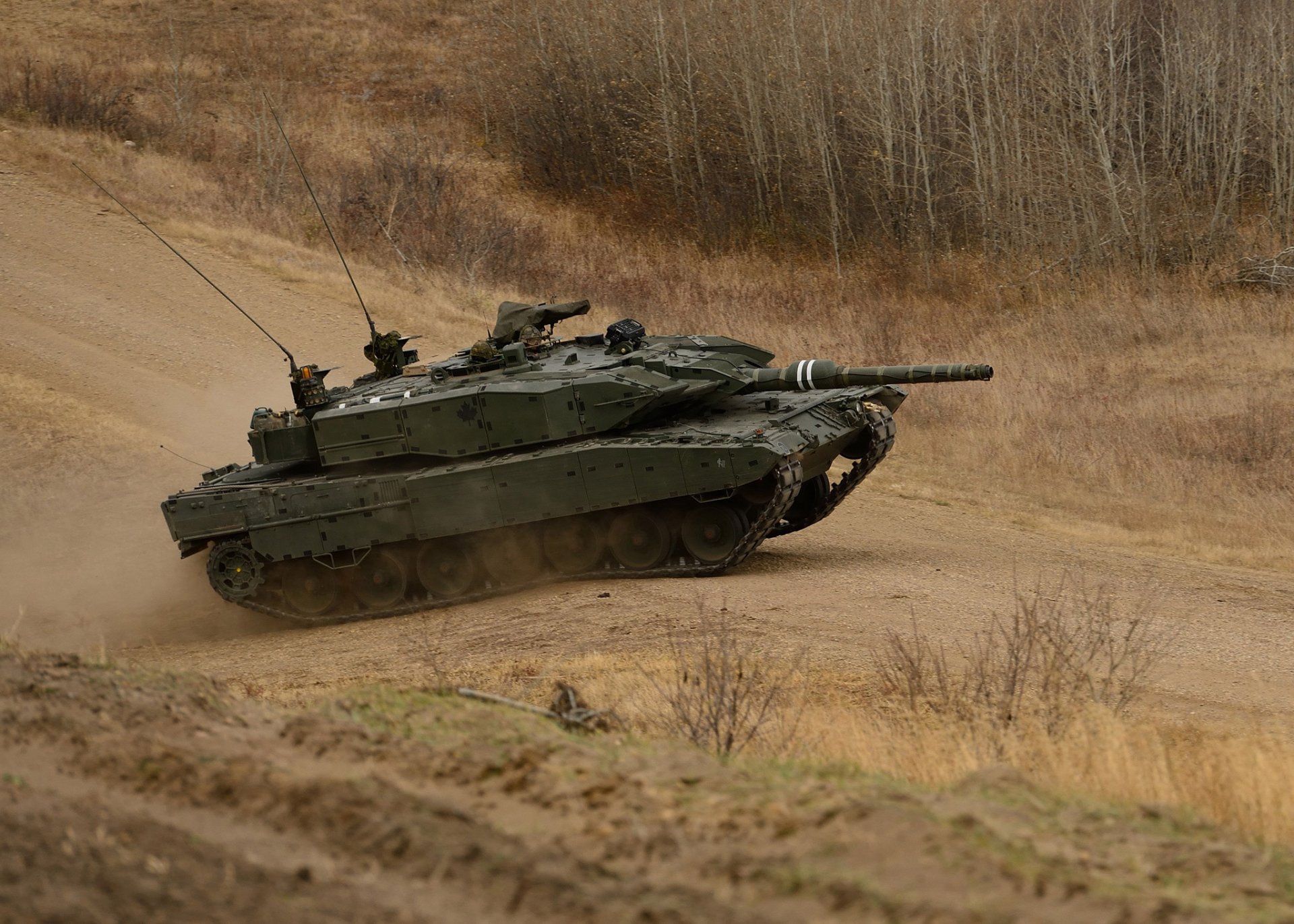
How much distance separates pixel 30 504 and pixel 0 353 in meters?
6.11

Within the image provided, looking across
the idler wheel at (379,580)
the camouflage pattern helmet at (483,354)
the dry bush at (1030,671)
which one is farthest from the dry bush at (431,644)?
the dry bush at (1030,671)

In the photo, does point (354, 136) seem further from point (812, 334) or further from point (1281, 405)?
point (1281, 405)

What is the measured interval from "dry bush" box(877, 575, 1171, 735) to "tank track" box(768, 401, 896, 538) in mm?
3524

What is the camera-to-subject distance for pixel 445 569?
16.0 m

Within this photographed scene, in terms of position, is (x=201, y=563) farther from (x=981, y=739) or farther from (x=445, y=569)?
(x=981, y=739)

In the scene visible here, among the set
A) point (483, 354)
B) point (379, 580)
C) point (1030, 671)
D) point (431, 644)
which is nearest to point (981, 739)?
point (1030, 671)

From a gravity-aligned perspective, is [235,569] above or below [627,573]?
above

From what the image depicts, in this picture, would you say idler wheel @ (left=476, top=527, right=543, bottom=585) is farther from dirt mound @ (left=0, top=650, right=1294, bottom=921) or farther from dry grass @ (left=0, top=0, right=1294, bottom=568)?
dirt mound @ (left=0, top=650, right=1294, bottom=921)

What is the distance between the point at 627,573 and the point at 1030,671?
17.4 ft

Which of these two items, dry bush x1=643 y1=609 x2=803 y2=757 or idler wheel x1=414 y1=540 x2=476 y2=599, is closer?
dry bush x1=643 y1=609 x2=803 y2=757

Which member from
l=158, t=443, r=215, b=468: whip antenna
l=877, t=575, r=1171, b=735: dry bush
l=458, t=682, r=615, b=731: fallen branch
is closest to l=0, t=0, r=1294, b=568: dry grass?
l=877, t=575, r=1171, b=735: dry bush

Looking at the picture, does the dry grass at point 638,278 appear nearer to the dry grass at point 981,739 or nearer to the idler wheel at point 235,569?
the dry grass at point 981,739

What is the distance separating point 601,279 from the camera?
106 ft

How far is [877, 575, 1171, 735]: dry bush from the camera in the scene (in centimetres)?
965
